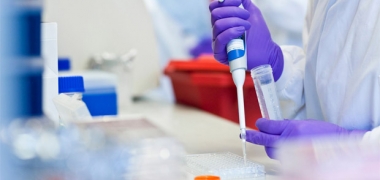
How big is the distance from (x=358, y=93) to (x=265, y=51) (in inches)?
10.8

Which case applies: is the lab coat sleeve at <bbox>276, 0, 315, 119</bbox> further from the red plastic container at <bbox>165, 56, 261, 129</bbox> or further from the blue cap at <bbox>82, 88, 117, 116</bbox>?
the blue cap at <bbox>82, 88, 117, 116</bbox>

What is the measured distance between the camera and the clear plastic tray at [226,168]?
0.81 m

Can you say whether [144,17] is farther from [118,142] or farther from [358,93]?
[118,142]

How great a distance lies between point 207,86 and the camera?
74.2 inches

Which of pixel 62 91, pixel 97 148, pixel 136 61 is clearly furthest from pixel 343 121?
pixel 136 61

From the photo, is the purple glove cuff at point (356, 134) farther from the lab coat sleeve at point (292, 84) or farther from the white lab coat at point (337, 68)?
the lab coat sleeve at point (292, 84)

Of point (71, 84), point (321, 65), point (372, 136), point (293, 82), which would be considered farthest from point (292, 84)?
point (71, 84)

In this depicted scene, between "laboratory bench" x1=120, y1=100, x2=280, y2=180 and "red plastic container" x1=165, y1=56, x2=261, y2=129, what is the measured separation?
0.05 metres

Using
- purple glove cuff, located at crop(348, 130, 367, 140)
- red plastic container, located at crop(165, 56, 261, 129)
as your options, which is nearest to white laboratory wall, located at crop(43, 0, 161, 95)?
red plastic container, located at crop(165, 56, 261, 129)

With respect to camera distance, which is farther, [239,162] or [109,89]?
[109,89]

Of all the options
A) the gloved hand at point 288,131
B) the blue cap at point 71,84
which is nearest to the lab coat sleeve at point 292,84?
the gloved hand at point 288,131

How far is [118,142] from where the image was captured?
467 millimetres

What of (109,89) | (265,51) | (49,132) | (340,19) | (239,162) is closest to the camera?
(49,132)

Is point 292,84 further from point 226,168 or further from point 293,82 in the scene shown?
point 226,168
